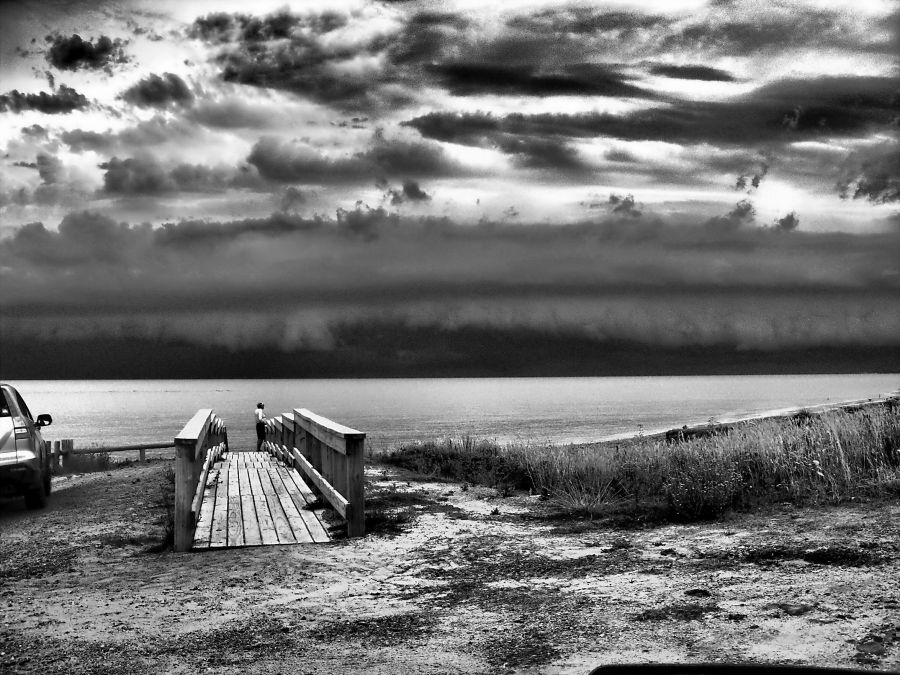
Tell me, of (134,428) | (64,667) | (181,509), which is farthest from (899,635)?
(134,428)

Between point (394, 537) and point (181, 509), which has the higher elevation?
point (181, 509)

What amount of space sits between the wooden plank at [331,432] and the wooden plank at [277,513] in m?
1.05

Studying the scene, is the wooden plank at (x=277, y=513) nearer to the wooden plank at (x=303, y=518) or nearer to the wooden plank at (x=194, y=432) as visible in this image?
the wooden plank at (x=303, y=518)

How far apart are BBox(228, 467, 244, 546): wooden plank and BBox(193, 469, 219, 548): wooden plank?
22 centimetres

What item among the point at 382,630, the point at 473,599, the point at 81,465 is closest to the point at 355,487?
the point at 473,599

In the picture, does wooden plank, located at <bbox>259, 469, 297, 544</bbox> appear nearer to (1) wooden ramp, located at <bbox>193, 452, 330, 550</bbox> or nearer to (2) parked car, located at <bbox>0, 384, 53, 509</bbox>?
(1) wooden ramp, located at <bbox>193, 452, 330, 550</bbox>

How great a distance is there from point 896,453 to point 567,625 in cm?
767

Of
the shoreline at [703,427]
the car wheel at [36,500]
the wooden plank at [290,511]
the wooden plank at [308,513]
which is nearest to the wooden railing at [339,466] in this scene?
the wooden plank at [308,513]

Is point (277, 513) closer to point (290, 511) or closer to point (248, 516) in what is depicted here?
point (290, 511)

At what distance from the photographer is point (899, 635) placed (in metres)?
4.88

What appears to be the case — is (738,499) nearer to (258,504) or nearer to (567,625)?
(567,625)

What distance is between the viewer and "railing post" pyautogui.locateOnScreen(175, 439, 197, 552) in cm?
854

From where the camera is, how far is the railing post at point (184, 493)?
8539 millimetres

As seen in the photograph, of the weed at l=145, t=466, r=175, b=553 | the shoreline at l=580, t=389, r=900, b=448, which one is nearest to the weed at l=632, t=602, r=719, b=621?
the weed at l=145, t=466, r=175, b=553
